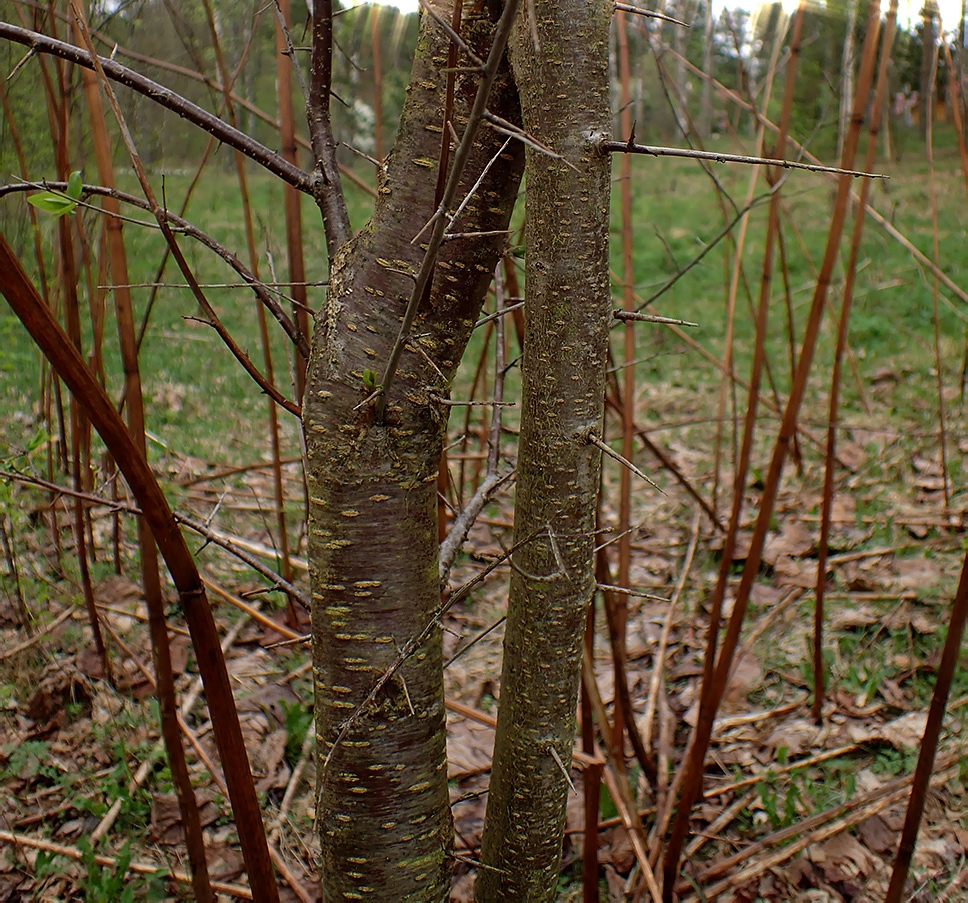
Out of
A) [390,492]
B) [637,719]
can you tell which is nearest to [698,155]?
[390,492]

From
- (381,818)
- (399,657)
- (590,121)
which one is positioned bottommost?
(381,818)

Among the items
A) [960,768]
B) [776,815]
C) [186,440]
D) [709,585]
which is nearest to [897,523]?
[709,585]

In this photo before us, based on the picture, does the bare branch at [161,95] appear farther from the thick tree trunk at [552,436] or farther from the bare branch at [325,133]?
the thick tree trunk at [552,436]

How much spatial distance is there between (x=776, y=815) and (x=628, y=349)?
977 mm

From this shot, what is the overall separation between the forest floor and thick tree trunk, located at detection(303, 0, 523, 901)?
12cm

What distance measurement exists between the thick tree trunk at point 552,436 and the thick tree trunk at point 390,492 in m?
0.07

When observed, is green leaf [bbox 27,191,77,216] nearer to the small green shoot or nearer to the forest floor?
the small green shoot

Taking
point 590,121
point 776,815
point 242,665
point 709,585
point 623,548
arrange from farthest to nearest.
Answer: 1. point 709,585
2. point 242,665
3. point 623,548
4. point 776,815
5. point 590,121

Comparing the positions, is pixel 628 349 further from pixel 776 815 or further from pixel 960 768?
pixel 960 768

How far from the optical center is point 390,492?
32.4 inches

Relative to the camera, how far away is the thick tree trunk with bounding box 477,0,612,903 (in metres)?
0.74

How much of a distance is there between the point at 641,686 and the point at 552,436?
4.40 ft

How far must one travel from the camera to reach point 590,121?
29.3 inches

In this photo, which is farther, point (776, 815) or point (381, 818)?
point (776, 815)
